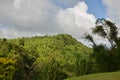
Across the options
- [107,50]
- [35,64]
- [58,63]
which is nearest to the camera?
[107,50]

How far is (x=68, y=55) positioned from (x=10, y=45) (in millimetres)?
55572

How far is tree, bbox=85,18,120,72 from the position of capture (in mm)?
62938

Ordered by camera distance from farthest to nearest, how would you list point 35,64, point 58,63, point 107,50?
point 58,63, point 35,64, point 107,50

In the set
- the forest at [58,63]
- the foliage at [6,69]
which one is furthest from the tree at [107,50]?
the foliage at [6,69]

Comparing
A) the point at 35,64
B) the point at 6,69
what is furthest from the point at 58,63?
the point at 6,69

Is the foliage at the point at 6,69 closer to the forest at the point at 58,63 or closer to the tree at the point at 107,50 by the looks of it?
the forest at the point at 58,63

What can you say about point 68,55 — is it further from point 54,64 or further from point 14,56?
point 14,56

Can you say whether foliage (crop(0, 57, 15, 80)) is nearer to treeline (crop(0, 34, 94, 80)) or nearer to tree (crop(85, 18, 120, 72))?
treeline (crop(0, 34, 94, 80))

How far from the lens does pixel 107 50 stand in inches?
2522

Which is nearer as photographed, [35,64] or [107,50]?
[107,50]

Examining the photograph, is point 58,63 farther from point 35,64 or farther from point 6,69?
point 6,69

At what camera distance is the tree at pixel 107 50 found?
206 ft

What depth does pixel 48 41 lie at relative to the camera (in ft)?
595

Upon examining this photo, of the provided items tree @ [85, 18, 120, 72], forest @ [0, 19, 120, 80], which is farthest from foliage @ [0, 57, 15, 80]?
tree @ [85, 18, 120, 72]
